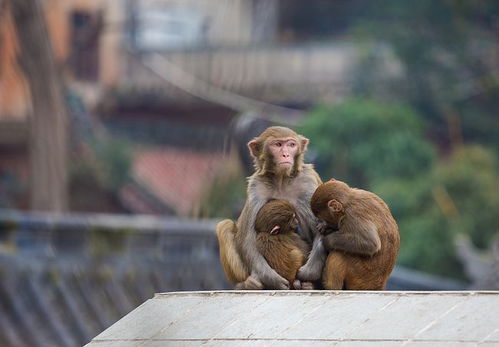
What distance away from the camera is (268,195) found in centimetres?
730

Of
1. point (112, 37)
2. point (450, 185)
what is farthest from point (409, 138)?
Result: point (112, 37)

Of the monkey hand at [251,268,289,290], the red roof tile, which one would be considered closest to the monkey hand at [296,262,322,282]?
the monkey hand at [251,268,289,290]

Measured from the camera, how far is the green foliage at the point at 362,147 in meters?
24.3

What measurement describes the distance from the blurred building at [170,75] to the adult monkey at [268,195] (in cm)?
1463

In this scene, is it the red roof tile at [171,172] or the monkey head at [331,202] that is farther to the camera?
the red roof tile at [171,172]

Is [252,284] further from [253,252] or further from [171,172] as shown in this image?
[171,172]

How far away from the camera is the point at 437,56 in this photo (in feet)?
99.6

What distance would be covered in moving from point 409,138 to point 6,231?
34.3 ft

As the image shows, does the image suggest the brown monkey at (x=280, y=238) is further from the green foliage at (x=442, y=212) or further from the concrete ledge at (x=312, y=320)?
the green foliage at (x=442, y=212)

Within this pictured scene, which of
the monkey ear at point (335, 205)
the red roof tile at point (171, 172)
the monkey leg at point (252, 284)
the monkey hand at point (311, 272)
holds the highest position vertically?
the monkey ear at point (335, 205)

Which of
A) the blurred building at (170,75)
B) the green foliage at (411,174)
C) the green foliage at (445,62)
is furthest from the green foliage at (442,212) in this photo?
the green foliage at (445,62)

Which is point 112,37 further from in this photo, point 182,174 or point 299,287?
point 299,287

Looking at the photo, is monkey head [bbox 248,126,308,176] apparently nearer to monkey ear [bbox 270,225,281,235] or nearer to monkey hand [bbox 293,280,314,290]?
monkey ear [bbox 270,225,281,235]

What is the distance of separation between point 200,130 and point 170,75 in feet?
11.6
